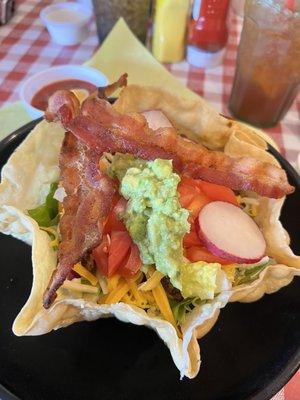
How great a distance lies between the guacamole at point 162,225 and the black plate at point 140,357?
0.19 metres

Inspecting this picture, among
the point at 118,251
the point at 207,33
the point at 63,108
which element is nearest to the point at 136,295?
the point at 118,251

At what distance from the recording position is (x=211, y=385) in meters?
1.05

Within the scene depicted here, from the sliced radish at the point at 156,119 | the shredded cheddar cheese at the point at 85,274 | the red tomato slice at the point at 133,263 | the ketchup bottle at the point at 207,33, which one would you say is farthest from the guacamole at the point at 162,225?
the ketchup bottle at the point at 207,33

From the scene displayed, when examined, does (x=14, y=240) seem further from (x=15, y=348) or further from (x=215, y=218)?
(x=215, y=218)

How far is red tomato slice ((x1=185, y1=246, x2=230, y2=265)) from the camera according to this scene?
111 centimetres

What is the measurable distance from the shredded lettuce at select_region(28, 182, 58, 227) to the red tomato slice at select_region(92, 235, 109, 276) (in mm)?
207

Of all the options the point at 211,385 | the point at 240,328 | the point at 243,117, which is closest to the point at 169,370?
the point at 211,385

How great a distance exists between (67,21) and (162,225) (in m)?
1.74

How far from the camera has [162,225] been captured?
0.98 m

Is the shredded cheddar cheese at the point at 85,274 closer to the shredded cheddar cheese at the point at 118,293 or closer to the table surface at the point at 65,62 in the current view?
the shredded cheddar cheese at the point at 118,293

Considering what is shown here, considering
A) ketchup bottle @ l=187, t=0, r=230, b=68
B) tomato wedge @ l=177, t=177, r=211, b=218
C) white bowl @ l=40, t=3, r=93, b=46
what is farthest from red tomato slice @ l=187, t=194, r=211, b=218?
white bowl @ l=40, t=3, r=93, b=46

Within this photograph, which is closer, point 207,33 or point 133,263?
point 133,263

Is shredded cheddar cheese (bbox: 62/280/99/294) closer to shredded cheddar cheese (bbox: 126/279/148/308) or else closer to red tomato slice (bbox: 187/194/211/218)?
shredded cheddar cheese (bbox: 126/279/148/308)

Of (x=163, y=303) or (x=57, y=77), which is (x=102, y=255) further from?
(x=57, y=77)
